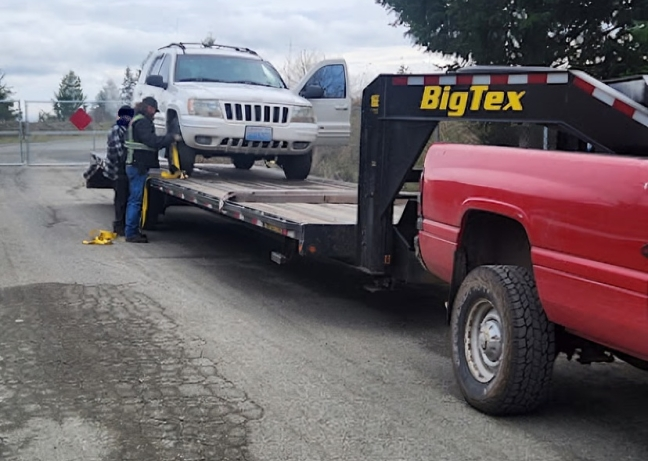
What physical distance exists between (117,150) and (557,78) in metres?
8.59

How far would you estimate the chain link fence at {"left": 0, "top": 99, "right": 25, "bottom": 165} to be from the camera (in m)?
28.0

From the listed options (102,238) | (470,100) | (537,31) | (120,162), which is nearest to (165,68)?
(120,162)

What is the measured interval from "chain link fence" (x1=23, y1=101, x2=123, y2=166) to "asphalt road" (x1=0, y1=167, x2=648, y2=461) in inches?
763

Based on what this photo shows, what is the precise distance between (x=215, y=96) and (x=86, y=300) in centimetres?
406

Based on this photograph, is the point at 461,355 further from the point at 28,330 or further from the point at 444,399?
the point at 28,330

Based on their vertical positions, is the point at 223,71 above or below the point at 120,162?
above

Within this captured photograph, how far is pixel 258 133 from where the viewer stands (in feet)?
38.7

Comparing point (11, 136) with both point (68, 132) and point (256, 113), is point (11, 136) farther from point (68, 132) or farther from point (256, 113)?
point (256, 113)

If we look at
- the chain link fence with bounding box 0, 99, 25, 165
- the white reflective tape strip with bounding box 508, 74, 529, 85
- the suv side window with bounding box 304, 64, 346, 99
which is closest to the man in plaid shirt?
the suv side window with bounding box 304, 64, 346, 99

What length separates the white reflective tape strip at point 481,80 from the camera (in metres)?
5.80

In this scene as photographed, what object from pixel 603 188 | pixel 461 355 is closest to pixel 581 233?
pixel 603 188

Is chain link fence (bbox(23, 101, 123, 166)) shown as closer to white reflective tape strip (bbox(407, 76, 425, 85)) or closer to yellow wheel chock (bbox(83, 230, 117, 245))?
yellow wheel chock (bbox(83, 230, 117, 245))

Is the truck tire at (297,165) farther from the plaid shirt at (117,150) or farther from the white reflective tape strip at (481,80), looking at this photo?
the white reflective tape strip at (481,80)

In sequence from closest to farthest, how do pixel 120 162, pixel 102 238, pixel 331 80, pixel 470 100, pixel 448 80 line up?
pixel 470 100 < pixel 448 80 < pixel 102 238 < pixel 120 162 < pixel 331 80
